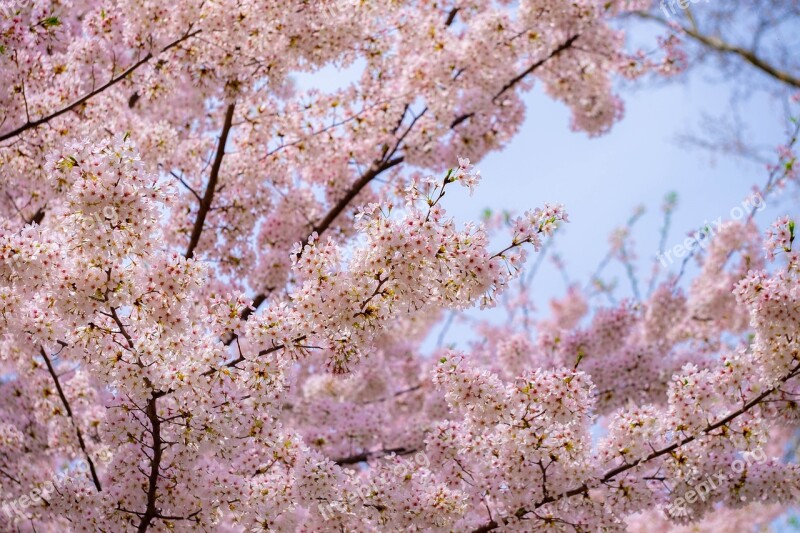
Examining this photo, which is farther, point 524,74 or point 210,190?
point 524,74

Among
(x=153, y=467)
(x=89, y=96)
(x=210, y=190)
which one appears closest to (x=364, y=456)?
(x=210, y=190)

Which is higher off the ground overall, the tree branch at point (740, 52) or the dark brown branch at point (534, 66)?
the tree branch at point (740, 52)

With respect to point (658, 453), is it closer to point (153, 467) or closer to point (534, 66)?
point (153, 467)

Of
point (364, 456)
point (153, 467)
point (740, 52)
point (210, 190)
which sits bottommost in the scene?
point (153, 467)

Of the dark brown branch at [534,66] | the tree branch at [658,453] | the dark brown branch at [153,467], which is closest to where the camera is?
the dark brown branch at [153,467]

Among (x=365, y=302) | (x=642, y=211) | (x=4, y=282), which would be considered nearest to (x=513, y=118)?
(x=365, y=302)

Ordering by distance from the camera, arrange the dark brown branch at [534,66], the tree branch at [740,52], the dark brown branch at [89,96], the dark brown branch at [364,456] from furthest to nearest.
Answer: the tree branch at [740,52] < the dark brown branch at [534,66] < the dark brown branch at [364,456] < the dark brown branch at [89,96]

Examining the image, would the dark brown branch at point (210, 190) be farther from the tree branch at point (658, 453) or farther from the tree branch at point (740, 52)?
the tree branch at point (740, 52)

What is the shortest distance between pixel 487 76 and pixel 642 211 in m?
7.94

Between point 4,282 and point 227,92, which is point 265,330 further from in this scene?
point 227,92

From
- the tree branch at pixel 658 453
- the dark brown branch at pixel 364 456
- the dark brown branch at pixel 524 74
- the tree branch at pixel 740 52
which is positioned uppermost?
the tree branch at pixel 740 52

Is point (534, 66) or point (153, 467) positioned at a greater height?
point (534, 66)

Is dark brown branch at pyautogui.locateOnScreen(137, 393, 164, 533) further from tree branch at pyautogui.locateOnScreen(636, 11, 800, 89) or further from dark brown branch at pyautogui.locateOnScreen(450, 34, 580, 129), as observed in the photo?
tree branch at pyautogui.locateOnScreen(636, 11, 800, 89)

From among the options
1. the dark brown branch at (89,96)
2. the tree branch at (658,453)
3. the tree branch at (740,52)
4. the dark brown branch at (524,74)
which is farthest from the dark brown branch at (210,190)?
the tree branch at (740,52)
